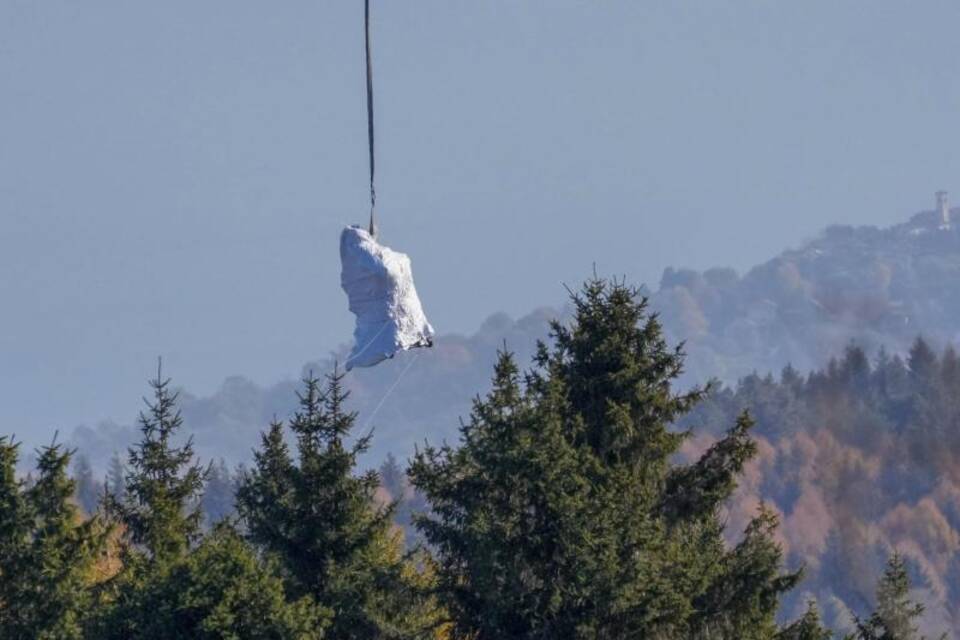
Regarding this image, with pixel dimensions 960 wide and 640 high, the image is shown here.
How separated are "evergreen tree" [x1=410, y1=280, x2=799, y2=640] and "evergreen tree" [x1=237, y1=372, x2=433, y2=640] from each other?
1177 millimetres

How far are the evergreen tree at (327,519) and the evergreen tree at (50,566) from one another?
7.01 ft

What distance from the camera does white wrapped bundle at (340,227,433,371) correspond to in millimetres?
30266

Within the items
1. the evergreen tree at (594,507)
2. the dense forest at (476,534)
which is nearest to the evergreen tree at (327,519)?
the dense forest at (476,534)

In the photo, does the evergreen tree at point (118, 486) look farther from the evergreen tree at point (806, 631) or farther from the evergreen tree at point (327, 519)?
the evergreen tree at point (806, 631)

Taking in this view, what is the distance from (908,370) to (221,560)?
14955 centimetres

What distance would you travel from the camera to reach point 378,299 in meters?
30.7

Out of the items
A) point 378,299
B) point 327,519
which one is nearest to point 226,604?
point 378,299

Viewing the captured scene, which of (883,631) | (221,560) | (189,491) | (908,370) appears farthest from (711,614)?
(908,370)

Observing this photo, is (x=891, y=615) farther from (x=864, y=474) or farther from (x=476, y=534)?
(x=864, y=474)

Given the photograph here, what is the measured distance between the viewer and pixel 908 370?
179m

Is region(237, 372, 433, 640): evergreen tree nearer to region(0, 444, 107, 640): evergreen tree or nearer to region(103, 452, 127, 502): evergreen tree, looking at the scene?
region(103, 452, 127, 502): evergreen tree

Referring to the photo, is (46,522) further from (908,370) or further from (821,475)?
(908,370)

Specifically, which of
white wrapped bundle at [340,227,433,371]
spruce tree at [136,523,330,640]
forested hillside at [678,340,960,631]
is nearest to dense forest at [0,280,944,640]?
spruce tree at [136,523,330,640]

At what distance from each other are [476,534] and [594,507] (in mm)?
1356
